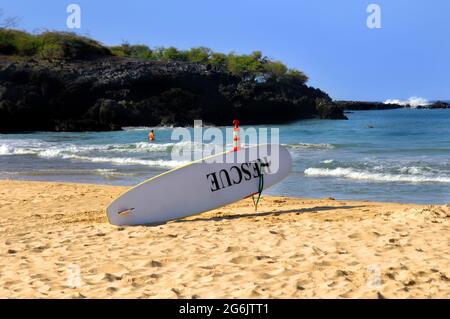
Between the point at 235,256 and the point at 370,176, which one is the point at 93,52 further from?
the point at 235,256

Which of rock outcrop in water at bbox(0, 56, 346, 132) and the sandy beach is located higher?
rock outcrop in water at bbox(0, 56, 346, 132)

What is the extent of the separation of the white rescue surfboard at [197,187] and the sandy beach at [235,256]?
0.26 m

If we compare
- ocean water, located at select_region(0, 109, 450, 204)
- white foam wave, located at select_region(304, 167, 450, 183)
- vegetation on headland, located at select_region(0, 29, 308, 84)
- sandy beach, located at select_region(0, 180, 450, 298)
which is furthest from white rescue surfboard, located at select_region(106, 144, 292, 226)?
vegetation on headland, located at select_region(0, 29, 308, 84)

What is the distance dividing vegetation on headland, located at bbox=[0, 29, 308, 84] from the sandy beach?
43130 mm

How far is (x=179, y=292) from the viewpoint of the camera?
3830mm

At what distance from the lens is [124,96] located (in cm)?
4453

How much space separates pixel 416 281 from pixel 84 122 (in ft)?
125

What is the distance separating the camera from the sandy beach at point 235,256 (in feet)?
12.8

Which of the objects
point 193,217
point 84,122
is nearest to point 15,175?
point 193,217

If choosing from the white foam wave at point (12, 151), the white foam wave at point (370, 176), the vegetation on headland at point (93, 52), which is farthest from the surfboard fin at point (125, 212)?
the vegetation on headland at point (93, 52)

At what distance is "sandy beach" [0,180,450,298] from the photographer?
3887 millimetres

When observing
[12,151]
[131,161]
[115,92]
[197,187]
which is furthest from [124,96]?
[197,187]

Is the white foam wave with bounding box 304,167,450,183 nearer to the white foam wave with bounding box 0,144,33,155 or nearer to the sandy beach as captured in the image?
the sandy beach
